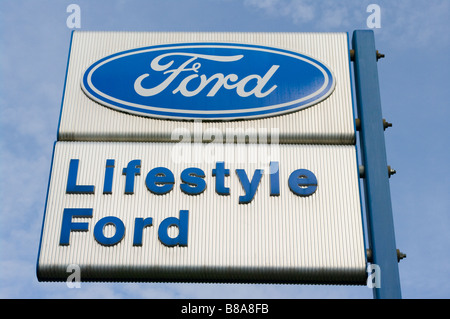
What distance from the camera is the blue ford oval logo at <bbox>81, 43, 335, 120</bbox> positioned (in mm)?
14891

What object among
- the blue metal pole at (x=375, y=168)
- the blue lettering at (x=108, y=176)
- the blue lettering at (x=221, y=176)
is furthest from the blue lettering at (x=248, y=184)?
the blue lettering at (x=108, y=176)

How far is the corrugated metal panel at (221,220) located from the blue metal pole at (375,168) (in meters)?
0.34

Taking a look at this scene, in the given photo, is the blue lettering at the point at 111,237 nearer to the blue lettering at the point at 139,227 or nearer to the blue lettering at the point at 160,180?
the blue lettering at the point at 139,227

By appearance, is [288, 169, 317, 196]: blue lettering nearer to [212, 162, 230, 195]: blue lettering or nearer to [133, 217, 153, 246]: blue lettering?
[212, 162, 230, 195]: blue lettering

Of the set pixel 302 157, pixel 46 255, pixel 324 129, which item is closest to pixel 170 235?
pixel 46 255

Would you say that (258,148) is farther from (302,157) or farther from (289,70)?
(289,70)

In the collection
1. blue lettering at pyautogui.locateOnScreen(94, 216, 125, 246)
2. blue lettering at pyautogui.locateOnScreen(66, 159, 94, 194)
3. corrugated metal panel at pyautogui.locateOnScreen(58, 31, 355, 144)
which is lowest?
blue lettering at pyautogui.locateOnScreen(94, 216, 125, 246)

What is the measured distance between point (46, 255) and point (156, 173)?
10.5ft

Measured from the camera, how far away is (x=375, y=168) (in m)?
14.0

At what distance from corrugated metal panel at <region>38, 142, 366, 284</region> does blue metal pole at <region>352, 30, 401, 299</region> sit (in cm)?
34

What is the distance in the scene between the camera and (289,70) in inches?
611

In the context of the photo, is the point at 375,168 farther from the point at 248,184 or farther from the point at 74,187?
the point at 74,187

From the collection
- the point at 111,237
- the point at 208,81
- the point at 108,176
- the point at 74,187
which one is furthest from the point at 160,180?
the point at 208,81

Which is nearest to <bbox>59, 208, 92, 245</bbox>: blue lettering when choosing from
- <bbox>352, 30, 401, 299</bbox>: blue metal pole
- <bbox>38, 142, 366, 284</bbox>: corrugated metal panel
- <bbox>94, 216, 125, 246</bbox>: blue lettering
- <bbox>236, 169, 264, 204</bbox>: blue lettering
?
<bbox>38, 142, 366, 284</bbox>: corrugated metal panel
